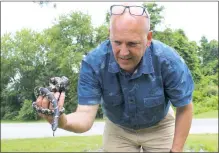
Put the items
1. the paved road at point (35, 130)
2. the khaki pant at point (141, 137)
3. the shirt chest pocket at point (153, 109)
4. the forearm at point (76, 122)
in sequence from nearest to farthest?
the forearm at point (76, 122), the shirt chest pocket at point (153, 109), the khaki pant at point (141, 137), the paved road at point (35, 130)

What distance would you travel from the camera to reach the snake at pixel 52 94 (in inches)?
78.8

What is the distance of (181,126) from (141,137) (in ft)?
1.44

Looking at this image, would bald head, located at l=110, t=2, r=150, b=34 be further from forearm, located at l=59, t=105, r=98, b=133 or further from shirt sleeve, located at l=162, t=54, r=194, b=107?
forearm, located at l=59, t=105, r=98, b=133

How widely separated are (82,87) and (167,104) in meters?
0.67

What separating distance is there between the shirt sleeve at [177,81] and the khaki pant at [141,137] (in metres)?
0.44

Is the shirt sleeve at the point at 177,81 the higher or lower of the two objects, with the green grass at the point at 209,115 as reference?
higher

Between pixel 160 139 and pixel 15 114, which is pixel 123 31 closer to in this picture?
pixel 160 139

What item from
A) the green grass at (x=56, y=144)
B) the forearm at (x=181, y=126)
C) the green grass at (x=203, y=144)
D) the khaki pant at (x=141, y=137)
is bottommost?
the green grass at (x=56, y=144)

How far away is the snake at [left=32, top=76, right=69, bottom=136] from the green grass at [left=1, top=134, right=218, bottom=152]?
6.10 metres

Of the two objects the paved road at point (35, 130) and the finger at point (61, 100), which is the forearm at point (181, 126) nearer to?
the finger at point (61, 100)

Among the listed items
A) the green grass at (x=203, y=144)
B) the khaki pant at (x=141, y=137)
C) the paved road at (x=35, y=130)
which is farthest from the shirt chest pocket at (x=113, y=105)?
the paved road at (x=35, y=130)

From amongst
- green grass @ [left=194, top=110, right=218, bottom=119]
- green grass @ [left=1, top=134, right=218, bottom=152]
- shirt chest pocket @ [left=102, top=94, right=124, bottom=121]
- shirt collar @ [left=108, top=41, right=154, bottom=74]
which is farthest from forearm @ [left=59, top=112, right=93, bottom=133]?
Result: green grass @ [left=194, top=110, right=218, bottom=119]

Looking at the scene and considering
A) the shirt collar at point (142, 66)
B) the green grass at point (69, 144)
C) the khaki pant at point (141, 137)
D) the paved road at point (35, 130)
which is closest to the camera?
the shirt collar at point (142, 66)

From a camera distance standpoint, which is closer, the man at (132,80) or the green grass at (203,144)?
the man at (132,80)
